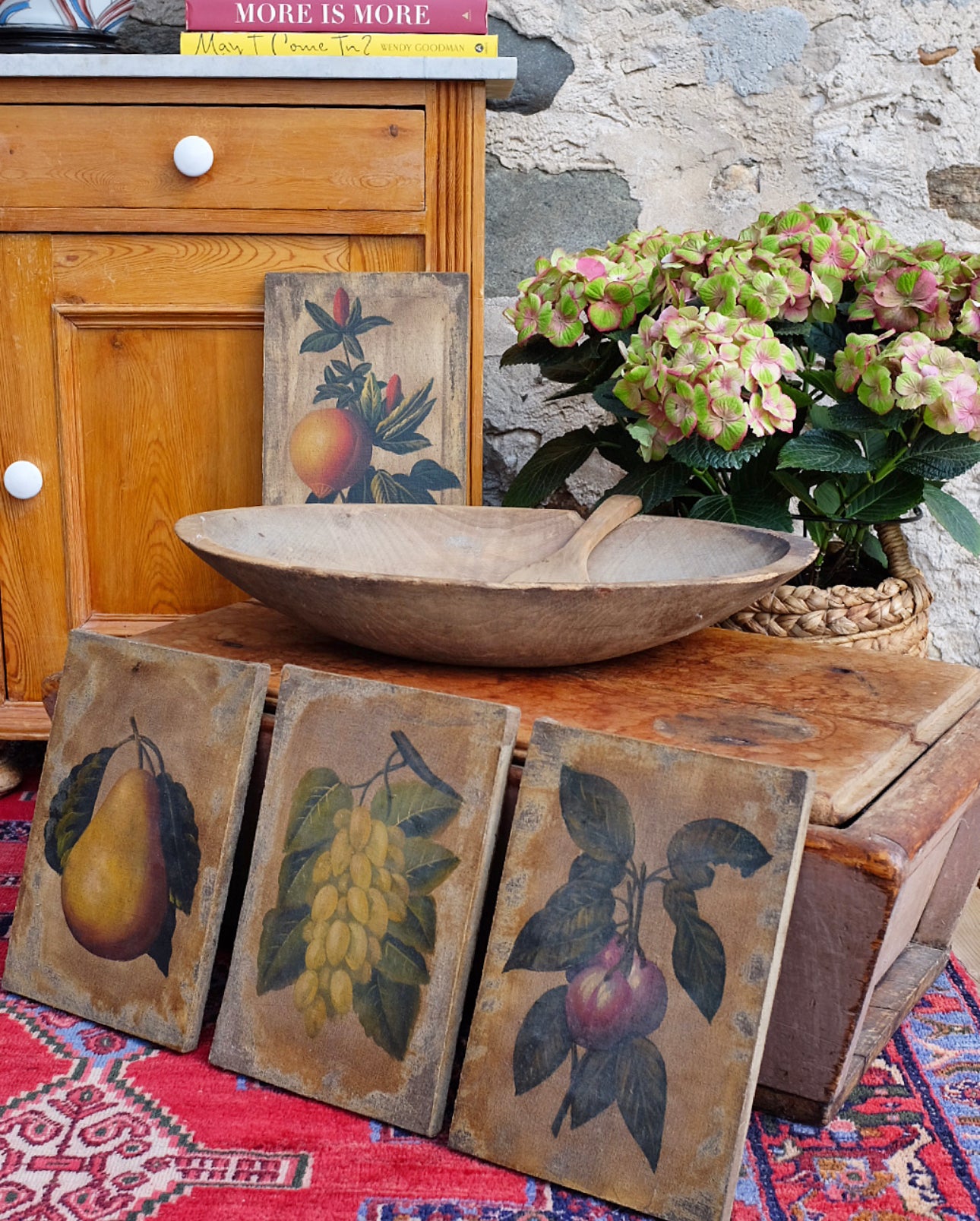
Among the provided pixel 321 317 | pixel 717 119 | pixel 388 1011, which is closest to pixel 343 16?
pixel 321 317

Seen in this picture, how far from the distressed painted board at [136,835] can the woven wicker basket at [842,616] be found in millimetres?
690

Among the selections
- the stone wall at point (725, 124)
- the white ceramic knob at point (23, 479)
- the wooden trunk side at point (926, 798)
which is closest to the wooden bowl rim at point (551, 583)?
the wooden trunk side at point (926, 798)

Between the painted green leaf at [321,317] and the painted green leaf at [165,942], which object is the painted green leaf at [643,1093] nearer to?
the painted green leaf at [165,942]

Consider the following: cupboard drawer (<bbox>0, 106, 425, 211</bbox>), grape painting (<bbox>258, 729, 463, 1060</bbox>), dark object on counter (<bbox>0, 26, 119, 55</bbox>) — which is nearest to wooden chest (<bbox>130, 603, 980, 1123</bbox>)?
grape painting (<bbox>258, 729, 463, 1060</bbox>)

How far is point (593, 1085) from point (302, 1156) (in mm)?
234

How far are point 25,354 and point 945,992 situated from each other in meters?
1.36

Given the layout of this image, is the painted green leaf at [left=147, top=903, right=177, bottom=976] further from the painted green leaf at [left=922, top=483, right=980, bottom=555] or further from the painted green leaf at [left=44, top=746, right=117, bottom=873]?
the painted green leaf at [left=922, top=483, right=980, bottom=555]

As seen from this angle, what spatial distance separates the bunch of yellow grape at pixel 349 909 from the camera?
2.96 feet

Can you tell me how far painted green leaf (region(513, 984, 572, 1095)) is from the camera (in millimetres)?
826

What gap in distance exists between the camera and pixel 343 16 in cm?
143

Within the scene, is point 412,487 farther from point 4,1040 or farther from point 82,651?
point 4,1040

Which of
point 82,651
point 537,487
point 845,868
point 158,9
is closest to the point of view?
point 845,868

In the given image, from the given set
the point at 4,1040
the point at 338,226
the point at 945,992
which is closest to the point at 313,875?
the point at 4,1040

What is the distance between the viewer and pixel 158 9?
70.6 inches
